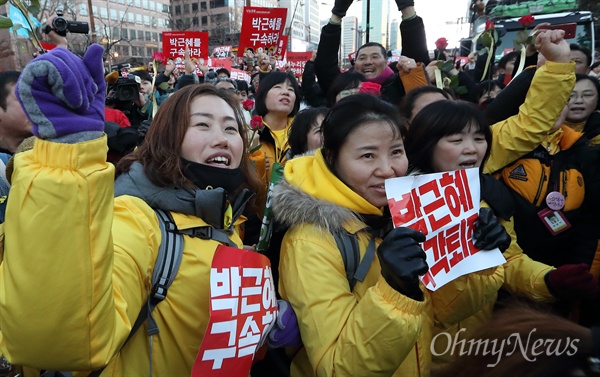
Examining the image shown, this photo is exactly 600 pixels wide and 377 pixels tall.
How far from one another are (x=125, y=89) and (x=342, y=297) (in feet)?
13.5

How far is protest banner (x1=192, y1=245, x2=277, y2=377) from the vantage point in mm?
1281

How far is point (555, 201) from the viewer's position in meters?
2.43

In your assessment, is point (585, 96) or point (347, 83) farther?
point (347, 83)

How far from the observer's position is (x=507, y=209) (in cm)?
196

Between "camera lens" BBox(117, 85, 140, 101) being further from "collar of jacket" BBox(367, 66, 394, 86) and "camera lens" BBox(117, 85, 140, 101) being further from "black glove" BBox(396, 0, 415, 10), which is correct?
"black glove" BBox(396, 0, 415, 10)

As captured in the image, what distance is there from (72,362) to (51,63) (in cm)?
67

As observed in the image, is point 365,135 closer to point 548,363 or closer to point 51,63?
point 548,363

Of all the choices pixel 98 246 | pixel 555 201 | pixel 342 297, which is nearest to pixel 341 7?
pixel 555 201

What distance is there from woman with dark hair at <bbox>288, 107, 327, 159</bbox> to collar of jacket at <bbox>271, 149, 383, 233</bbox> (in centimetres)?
112

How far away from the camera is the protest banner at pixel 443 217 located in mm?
1471

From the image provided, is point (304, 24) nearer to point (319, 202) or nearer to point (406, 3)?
point (406, 3)

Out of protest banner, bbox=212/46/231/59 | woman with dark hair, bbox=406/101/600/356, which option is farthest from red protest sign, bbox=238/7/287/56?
protest banner, bbox=212/46/231/59

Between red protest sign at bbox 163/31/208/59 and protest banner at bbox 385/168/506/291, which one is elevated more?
red protest sign at bbox 163/31/208/59

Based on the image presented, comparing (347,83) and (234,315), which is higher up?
(347,83)
